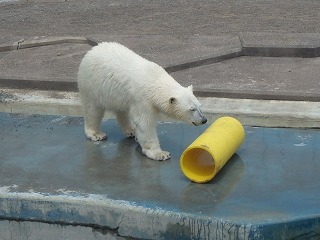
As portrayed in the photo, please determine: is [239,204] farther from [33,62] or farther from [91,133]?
[33,62]

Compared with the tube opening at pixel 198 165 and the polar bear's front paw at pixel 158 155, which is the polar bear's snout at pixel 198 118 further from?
the polar bear's front paw at pixel 158 155

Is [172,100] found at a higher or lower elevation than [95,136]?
higher

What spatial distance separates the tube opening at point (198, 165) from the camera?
411cm

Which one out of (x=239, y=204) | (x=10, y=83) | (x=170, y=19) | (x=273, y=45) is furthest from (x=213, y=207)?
(x=170, y=19)

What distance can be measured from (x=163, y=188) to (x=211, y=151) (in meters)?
0.38

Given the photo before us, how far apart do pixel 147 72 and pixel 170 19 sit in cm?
591

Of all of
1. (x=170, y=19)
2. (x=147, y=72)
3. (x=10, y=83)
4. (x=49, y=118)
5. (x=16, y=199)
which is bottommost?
(x=170, y=19)

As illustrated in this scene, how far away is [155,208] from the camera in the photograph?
3.76 m

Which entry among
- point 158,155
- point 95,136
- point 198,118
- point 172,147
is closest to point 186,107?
point 198,118

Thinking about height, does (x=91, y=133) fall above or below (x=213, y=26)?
above

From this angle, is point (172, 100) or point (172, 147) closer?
point (172, 100)

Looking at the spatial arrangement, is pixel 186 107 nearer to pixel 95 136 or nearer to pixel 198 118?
pixel 198 118

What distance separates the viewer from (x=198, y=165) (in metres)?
4.27

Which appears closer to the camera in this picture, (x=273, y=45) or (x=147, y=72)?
(x=147, y=72)
